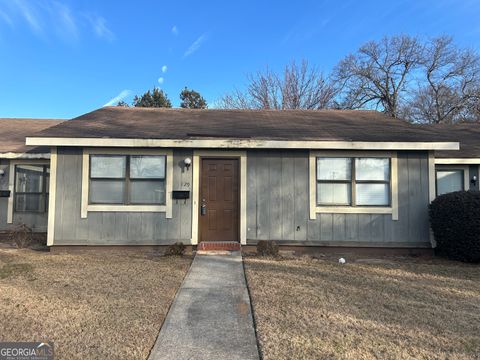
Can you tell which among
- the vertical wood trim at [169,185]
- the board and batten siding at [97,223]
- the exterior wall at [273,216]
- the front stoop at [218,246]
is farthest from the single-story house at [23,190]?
the front stoop at [218,246]

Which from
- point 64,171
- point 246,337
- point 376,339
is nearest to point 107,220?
point 64,171

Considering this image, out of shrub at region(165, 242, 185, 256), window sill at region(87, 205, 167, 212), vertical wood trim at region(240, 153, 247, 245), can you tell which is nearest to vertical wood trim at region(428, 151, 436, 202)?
vertical wood trim at region(240, 153, 247, 245)

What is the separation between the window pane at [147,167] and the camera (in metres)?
9.55

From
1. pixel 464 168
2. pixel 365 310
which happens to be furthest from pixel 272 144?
pixel 464 168

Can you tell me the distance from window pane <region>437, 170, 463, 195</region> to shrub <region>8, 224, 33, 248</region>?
1140cm

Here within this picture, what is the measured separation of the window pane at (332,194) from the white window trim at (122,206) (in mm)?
3629

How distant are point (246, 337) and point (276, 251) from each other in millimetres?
4734

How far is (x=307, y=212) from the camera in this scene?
955cm

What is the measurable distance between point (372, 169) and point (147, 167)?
5.50 meters

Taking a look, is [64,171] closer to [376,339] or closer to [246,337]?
[246,337]

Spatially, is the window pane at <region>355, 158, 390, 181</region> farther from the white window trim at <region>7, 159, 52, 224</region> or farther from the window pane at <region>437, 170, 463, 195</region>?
the white window trim at <region>7, 159, 52, 224</region>

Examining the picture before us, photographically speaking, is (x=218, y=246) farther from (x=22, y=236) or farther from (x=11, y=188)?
(x=11, y=188)

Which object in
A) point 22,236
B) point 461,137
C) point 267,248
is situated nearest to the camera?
point 267,248

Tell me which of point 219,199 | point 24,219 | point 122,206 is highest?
Answer: point 219,199
